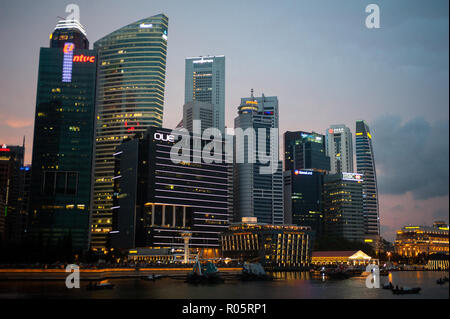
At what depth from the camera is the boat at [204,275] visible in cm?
13401

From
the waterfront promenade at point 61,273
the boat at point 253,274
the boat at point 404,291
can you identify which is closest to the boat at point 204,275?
the boat at point 253,274

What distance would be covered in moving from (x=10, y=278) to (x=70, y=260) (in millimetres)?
23861

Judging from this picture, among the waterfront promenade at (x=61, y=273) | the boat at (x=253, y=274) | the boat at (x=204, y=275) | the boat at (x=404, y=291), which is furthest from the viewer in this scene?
the boat at (x=253, y=274)

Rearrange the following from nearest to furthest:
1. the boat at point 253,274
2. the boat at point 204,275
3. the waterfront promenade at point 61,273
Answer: the boat at point 204,275 < the waterfront promenade at point 61,273 < the boat at point 253,274

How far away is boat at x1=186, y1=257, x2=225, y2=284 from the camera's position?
440ft

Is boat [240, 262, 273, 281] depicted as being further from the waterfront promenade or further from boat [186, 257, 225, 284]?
the waterfront promenade

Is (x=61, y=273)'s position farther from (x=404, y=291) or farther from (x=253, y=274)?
(x=404, y=291)

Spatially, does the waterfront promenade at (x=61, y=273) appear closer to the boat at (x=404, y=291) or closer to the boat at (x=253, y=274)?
the boat at (x=253, y=274)

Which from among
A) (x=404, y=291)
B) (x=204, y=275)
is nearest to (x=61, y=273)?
(x=204, y=275)

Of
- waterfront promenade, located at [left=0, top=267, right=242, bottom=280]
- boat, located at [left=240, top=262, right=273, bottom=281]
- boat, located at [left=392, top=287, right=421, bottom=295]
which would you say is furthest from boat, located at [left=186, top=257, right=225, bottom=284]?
boat, located at [left=392, top=287, right=421, bottom=295]
